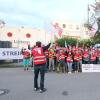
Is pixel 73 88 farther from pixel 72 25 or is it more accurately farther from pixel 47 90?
pixel 72 25

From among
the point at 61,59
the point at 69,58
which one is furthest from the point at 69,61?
the point at 61,59

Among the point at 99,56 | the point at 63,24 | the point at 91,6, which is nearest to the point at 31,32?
the point at 91,6

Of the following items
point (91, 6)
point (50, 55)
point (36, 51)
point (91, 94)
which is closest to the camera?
point (91, 94)

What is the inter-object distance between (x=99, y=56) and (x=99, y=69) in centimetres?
102

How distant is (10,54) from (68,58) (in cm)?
705

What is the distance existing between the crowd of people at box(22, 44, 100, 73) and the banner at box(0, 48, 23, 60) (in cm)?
559

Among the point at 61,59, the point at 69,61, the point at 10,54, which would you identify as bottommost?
the point at 69,61

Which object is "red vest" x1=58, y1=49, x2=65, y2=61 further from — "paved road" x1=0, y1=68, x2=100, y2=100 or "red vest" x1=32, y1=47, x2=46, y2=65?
"red vest" x1=32, y1=47, x2=46, y2=65

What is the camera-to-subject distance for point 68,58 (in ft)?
83.1

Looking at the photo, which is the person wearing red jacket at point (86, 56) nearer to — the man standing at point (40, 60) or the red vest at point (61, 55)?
the red vest at point (61, 55)

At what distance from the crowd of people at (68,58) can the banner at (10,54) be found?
5586 millimetres

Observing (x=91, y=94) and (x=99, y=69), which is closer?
(x=91, y=94)

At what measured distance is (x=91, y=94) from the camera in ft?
46.8

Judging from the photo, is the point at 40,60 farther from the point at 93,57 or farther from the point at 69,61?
the point at 93,57
